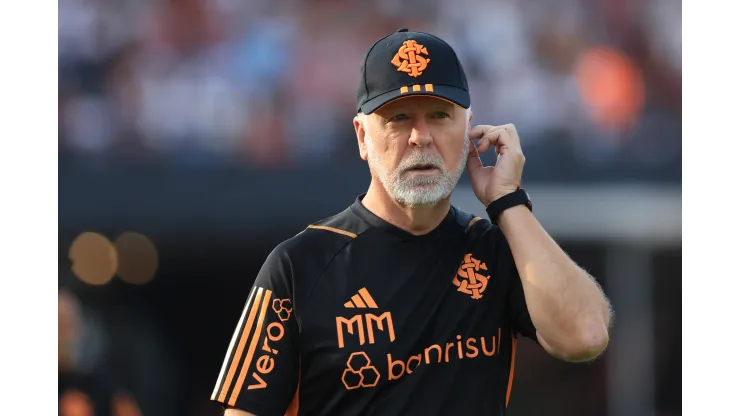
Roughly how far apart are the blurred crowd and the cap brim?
3919mm

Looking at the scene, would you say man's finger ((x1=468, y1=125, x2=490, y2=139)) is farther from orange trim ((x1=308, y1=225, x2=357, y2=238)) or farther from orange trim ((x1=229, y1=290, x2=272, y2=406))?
orange trim ((x1=229, y1=290, x2=272, y2=406))

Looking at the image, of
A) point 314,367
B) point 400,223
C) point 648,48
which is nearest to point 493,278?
point 400,223

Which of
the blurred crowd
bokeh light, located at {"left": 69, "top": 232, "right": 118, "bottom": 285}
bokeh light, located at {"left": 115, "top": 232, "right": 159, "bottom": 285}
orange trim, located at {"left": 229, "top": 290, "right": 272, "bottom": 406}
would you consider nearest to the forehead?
orange trim, located at {"left": 229, "top": 290, "right": 272, "bottom": 406}

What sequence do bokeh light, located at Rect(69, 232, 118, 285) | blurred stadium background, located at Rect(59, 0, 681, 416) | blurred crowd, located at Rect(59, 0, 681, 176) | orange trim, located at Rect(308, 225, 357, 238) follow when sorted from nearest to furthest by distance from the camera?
orange trim, located at Rect(308, 225, 357, 238)
blurred stadium background, located at Rect(59, 0, 681, 416)
bokeh light, located at Rect(69, 232, 118, 285)
blurred crowd, located at Rect(59, 0, 681, 176)

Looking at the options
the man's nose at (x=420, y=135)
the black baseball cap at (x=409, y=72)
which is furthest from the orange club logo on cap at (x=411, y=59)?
the man's nose at (x=420, y=135)

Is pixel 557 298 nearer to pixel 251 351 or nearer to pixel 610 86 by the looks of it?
pixel 251 351

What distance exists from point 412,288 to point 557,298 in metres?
0.42

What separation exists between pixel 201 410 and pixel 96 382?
82cm

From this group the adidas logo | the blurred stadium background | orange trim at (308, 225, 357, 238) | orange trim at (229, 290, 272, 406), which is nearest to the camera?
orange trim at (229, 290, 272, 406)

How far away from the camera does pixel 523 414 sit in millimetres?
6293

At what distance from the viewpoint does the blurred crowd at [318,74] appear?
655cm

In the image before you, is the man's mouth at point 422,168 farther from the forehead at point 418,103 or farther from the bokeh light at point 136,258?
the bokeh light at point 136,258

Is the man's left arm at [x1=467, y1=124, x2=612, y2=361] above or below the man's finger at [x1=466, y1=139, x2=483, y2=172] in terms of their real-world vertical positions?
below

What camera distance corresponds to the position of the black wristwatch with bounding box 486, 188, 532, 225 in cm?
244
